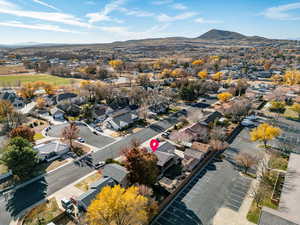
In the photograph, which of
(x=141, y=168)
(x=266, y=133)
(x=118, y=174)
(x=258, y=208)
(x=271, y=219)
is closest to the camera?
(x=271, y=219)

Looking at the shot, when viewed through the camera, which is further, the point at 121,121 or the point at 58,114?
the point at 58,114

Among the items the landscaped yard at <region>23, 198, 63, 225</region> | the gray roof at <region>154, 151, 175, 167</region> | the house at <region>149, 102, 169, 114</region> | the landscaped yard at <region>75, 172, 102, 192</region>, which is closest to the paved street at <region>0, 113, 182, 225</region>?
the landscaped yard at <region>75, 172, 102, 192</region>

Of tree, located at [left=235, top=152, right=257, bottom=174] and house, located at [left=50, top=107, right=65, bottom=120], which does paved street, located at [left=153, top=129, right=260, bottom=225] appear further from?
house, located at [left=50, top=107, right=65, bottom=120]

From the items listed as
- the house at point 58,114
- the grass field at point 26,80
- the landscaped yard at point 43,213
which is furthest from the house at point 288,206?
the grass field at point 26,80

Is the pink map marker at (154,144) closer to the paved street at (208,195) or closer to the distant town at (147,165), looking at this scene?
the distant town at (147,165)

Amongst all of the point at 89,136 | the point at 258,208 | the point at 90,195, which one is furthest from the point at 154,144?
the point at 258,208

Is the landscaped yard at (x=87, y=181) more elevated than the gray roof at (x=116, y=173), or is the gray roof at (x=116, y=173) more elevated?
the gray roof at (x=116, y=173)

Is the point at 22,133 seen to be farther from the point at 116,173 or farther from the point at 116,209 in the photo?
the point at 116,209
